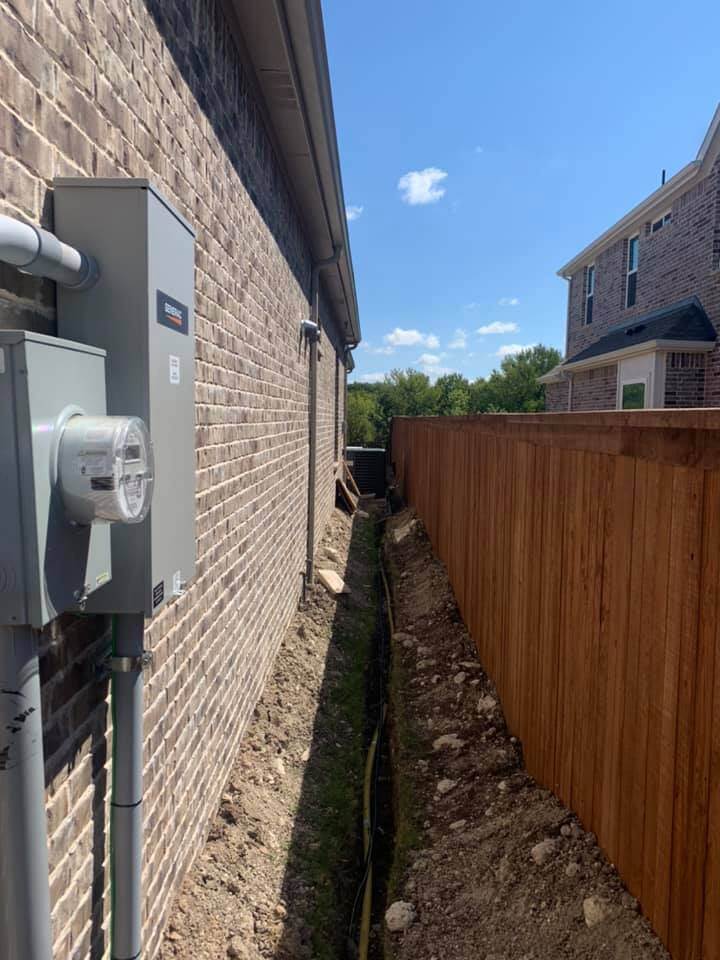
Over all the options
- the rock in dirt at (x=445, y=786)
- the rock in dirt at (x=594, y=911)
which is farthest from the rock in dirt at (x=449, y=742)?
the rock in dirt at (x=594, y=911)

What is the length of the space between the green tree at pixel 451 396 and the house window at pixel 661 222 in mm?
36320

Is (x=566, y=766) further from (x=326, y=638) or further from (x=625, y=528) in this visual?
(x=326, y=638)

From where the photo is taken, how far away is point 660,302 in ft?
49.0

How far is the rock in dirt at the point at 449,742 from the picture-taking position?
4.51 m

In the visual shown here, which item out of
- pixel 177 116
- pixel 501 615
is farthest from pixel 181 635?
pixel 501 615

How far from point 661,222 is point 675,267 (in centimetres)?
139

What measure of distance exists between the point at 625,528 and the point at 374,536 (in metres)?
11.7

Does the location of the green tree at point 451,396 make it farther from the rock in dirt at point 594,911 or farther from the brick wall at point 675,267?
the rock in dirt at point 594,911

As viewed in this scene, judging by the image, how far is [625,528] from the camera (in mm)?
2609

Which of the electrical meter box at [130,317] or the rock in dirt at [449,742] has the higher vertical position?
the electrical meter box at [130,317]

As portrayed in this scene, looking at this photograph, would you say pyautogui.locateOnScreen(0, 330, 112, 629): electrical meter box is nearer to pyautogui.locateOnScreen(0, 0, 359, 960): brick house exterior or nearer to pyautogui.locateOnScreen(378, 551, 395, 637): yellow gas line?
pyautogui.locateOnScreen(0, 0, 359, 960): brick house exterior

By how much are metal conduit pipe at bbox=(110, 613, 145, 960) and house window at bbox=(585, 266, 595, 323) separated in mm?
19407

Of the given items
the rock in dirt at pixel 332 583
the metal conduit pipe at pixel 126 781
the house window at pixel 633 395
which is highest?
the house window at pixel 633 395

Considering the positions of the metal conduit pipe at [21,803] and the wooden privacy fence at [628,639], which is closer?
the metal conduit pipe at [21,803]
